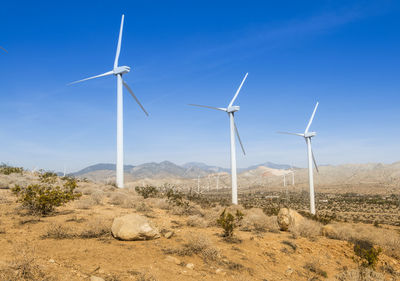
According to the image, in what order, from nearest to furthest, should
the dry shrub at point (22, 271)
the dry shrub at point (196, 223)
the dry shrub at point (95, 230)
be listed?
the dry shrub at point (22, 271), the dry shrub at point (95, 230), the dry shrub at point (196, 223)

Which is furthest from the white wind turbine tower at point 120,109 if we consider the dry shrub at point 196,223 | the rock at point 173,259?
the rock at point 173,259

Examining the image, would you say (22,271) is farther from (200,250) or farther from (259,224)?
(259,224)

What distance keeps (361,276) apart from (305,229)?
5.83m

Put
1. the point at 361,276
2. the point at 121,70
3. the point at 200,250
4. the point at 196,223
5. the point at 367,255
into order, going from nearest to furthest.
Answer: the point at 361,276
the point at 200,250
the point at 367,255
the point at 196,223
the point at 121,70

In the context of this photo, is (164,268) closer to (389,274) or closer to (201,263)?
(201,263)

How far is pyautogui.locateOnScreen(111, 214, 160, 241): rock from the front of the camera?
11492 millimetres

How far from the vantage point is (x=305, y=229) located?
16.1 metres

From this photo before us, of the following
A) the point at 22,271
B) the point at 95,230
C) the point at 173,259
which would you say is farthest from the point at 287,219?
the point at 22,271

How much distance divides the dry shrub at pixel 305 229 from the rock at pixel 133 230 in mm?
8235

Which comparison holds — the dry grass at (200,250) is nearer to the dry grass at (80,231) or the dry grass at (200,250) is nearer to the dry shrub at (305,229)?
the dry grass at (80,231)

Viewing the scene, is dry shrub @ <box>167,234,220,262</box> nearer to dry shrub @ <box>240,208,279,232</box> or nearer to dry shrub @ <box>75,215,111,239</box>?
dry shrub @ <box>75,215,111,239</box>

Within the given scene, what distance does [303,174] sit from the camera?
633 feet

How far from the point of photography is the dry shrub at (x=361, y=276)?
9977 mm

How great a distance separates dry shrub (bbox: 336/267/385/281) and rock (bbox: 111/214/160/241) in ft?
24.8
